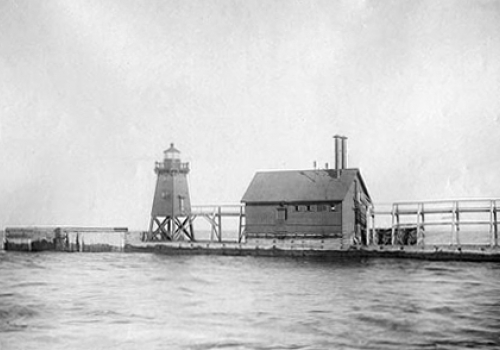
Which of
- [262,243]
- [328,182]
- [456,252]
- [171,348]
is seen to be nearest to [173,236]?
[262,243]

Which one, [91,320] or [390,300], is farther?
[390,300]

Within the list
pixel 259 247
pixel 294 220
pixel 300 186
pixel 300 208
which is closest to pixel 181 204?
pixel 259 247

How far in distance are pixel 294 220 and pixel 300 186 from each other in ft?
10.0

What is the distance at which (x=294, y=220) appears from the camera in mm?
50344

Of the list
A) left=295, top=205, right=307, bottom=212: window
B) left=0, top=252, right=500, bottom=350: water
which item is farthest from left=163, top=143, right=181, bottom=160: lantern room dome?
left=0, top=252, right=500, bottom=350: water

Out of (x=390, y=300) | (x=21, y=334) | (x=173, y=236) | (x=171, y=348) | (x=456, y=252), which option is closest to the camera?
(x=171, y=348)

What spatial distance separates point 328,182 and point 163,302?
29.9 metres

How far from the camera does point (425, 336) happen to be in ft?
57.9

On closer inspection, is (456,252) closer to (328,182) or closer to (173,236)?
(328,182)

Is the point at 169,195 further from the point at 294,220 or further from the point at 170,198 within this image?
the point at 294,220

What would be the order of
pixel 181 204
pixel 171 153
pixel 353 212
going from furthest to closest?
pixel 181 204
pixel 171 153
pixel 353 212

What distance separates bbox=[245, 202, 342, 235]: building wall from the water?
11108mm

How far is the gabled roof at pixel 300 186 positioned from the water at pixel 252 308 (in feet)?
41.6

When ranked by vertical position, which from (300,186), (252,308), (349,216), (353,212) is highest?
(300,186)
